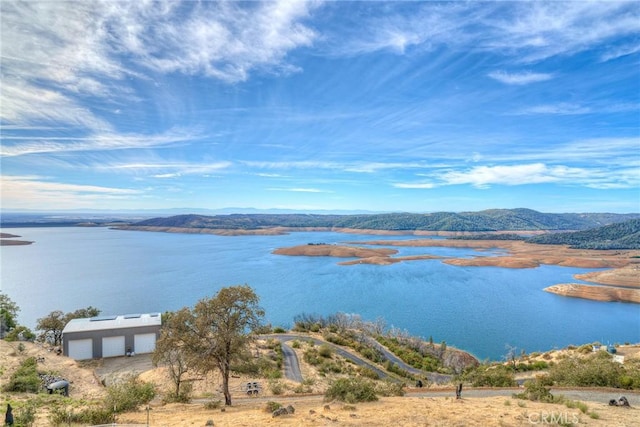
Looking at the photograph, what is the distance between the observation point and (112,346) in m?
25.9

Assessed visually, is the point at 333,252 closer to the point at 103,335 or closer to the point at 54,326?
the point at 54,326

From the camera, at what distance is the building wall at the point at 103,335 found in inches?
979

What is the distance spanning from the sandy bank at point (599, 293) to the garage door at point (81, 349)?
58.7 m

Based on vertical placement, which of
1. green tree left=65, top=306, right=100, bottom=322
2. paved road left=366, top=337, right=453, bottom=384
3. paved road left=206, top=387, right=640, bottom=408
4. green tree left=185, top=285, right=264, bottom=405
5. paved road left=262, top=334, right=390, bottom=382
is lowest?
paved road left=366, top=337, right=453, bottom=384

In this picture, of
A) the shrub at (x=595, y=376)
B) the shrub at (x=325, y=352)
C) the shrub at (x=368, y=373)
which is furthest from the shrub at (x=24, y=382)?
the shrub at (x=595, y=376)

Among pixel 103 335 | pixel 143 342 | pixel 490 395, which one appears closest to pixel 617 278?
pixel 490 395

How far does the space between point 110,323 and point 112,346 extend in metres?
1.70

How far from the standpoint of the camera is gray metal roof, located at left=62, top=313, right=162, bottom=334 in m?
25.5

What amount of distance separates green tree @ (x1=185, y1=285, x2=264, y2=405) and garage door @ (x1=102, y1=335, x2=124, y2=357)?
55.9 ft

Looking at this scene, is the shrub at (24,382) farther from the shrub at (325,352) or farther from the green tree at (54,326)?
the shrub at (325,352)

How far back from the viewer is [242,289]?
42.7ft

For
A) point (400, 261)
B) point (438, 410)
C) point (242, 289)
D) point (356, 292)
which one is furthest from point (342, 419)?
point (400, 261)

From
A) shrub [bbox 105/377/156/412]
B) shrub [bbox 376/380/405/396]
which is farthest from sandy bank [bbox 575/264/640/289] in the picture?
shrub [bbox 105/377/156/412]

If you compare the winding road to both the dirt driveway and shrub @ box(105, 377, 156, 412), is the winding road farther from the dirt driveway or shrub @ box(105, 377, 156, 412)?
shrub @ box(105, 377, 156, 412)
